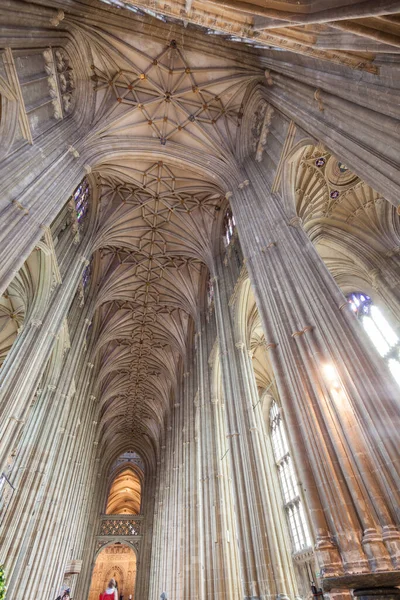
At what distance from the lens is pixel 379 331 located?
12656mm

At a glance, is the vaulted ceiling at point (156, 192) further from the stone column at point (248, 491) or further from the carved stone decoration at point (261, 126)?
the stone column at point (248, 491)

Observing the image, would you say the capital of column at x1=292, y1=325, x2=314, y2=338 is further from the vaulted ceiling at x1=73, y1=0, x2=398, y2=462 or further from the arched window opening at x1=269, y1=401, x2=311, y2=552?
the arched window opening at x1=269, y1=401, x2=311, y2=552

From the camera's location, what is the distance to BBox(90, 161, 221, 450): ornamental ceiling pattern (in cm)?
1688

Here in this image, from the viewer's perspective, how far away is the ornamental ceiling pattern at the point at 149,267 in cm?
1688

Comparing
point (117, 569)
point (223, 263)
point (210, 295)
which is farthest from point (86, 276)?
point (117, 569)

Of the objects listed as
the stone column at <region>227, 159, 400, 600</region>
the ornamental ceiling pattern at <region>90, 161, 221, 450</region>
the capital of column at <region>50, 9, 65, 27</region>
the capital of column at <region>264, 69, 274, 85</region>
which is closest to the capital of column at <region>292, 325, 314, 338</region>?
the stone column at <region>227, 159, 400, 600</region>

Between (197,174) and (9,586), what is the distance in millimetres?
17224

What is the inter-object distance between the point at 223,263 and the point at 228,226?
2017mm

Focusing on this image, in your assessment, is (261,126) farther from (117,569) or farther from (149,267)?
(117,569)

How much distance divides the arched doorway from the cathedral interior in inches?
483

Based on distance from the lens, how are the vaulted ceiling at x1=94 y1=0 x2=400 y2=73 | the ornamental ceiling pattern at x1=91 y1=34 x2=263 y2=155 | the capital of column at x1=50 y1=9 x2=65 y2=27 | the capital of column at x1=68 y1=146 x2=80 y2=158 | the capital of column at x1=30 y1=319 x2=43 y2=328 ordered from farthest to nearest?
the ornamental ceiling pattern at x1=91 y1=34 x2=263 y2=155, the capital of column at x1=68 y1=146 x2=80 y2=158, the capital of column at x1=30 y1=319 x2=43 y2=328, the capital of column at x1=50 y1=9 x2=65 y2=27, the vaulted ceiling at x1=94 y1=0 x2=400 y2=73

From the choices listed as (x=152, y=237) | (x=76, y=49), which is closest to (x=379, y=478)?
(x=76, y=49)

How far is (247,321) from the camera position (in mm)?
13461

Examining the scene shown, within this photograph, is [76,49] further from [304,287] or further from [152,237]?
[304,287]
